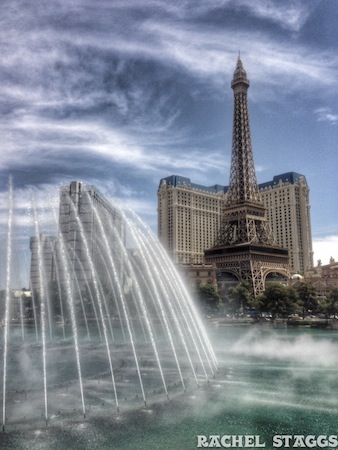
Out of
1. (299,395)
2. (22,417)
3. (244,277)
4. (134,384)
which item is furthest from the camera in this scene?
(244,277)

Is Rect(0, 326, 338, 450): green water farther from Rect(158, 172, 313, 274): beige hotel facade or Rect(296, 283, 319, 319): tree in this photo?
Rect(158, 172, 313, 274): beige hotel facade

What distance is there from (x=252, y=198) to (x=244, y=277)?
29.3 meters

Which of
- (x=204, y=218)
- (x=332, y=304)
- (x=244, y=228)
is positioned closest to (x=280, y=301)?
(x=332, y=304)

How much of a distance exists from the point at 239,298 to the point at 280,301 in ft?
49.2

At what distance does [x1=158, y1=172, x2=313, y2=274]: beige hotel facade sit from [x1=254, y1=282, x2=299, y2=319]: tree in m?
79.8

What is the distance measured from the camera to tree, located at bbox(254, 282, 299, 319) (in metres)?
86.4

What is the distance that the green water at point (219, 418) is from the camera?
18047mm

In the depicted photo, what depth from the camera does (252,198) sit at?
5202 inches

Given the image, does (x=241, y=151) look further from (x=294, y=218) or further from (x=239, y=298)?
(x=239, y=298)

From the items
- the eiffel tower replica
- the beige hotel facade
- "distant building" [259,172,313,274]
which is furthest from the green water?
"distant building" [259,172,313,274]

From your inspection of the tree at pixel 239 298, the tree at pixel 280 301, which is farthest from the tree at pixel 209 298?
the tree at pixel 280 301

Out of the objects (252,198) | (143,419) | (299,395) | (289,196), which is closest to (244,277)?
(252,198)

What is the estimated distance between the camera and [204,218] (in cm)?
18525

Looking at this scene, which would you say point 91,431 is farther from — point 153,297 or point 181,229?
point 181,229
